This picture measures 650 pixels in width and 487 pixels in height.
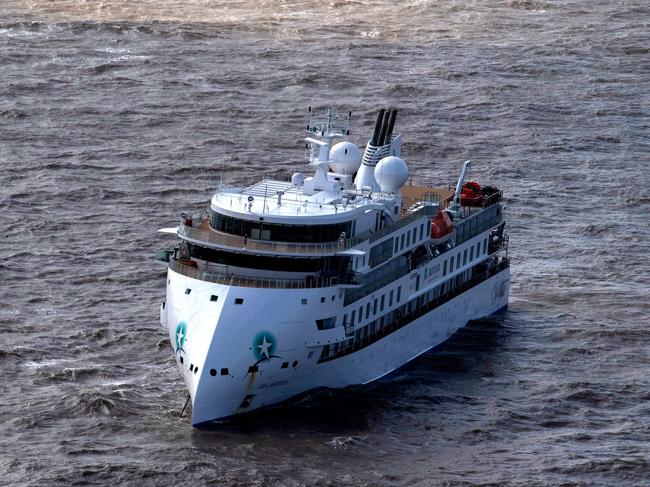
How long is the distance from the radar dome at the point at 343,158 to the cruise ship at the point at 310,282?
85 mm

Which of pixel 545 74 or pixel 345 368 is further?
pixel 545 74

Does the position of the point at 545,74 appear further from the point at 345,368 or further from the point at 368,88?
the point at 345,368

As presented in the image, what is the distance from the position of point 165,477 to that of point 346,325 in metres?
16.0

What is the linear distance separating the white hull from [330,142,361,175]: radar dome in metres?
12.0

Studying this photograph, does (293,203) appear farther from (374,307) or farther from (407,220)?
(407,220)

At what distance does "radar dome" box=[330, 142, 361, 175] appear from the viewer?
4688 inches

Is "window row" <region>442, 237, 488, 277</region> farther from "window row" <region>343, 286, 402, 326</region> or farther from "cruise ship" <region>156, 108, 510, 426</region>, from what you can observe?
"window row" <region>343, 286, 402, 326</region>

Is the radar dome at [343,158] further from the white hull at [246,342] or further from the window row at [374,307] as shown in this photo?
the white hull at [246,342]

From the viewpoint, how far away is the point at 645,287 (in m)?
132

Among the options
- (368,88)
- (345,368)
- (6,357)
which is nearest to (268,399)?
(345,368)

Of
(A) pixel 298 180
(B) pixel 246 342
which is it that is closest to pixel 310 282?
(B) pixel 246 342

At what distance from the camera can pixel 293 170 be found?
155625 millimetres

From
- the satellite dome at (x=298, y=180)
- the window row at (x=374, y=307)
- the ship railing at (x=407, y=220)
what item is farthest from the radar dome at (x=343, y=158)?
the window row at (x=374, y=307)

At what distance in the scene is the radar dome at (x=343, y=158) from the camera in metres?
119
